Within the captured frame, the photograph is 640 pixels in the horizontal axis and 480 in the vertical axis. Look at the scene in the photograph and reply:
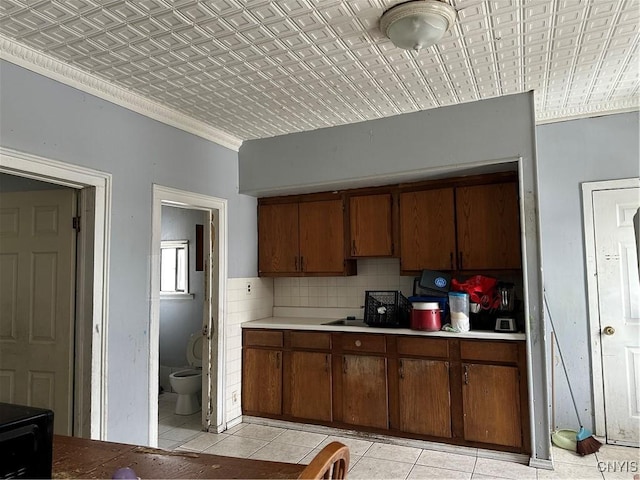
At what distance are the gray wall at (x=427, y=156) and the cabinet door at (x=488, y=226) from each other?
0.27 meters

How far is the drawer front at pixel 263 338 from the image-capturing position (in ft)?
13.4

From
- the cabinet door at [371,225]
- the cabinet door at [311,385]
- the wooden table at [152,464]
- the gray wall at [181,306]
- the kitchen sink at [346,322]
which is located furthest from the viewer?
the gray wall at [181,306]

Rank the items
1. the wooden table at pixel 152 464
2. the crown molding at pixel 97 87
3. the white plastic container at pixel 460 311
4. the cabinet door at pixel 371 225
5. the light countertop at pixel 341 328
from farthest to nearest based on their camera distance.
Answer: the cabinet door at pixel 371 225, the white plastic container at pixel 460 311, the light countertop at pixel 341 328, the crown molding at pixel 97 87, the wooden table at pixel 152 464

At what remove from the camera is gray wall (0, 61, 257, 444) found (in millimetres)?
2533

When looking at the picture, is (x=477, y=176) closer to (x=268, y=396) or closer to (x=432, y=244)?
(x=432, y=244)

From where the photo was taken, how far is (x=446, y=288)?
12.3 ft

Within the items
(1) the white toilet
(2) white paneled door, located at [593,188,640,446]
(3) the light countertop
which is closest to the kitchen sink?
(3) the light countertop

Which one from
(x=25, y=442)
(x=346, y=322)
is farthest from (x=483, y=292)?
(x=25, y=442)

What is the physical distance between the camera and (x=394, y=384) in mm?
3641

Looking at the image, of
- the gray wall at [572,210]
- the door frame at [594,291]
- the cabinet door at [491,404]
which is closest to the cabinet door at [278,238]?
the cabinet door at [491,404]

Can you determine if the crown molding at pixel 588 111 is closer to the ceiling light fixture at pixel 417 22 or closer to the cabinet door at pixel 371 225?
the cabinet door at pixel 371 225

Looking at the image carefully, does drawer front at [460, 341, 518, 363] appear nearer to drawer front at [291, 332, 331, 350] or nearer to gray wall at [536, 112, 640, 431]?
gray wall at [536, 112, 640, 431]

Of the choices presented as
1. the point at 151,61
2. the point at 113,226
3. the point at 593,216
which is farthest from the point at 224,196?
the point at 593,216

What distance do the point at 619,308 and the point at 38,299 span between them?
169 inches
